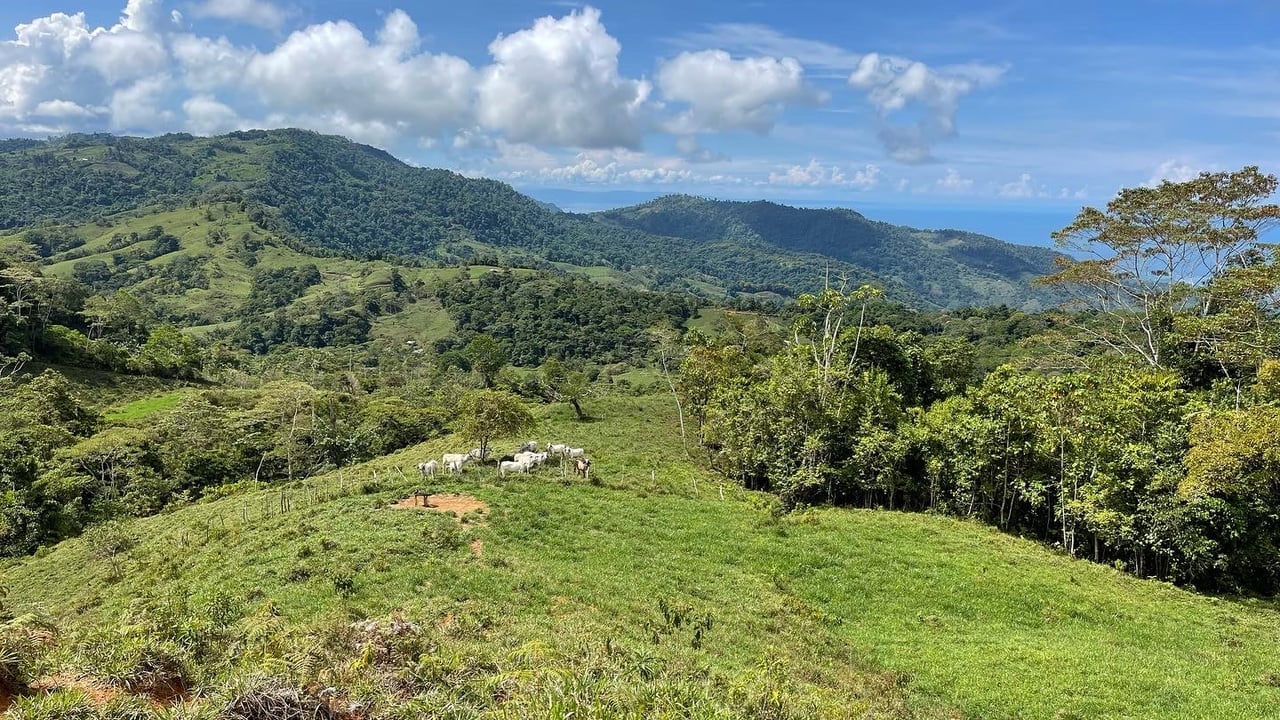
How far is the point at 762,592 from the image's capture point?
18531 millimetres

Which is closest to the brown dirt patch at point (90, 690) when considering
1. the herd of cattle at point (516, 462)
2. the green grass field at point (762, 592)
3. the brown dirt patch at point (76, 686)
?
the brown dirt patch at point (76, 686)

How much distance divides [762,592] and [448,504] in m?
12.2

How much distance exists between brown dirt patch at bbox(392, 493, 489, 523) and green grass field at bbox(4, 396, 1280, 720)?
561mm

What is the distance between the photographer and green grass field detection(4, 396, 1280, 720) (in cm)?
1363

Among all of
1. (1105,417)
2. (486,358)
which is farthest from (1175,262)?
(486,358)

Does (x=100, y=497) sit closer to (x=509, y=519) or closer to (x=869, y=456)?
(x=509, y=519)

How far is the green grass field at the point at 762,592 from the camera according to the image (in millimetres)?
13633

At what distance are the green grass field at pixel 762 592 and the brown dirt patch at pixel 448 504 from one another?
22.1 inches

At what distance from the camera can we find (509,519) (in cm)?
2264

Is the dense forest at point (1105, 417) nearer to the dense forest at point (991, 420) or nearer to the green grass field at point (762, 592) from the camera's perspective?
the dense forest at point (991, 420)

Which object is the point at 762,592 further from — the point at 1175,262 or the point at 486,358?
the point at 486,358

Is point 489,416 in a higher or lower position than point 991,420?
lower

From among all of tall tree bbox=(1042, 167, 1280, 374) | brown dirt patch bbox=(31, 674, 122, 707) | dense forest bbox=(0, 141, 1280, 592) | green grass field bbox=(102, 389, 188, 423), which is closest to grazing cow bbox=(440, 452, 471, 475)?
dense forest bbox=(0, 141, 1280, 592)

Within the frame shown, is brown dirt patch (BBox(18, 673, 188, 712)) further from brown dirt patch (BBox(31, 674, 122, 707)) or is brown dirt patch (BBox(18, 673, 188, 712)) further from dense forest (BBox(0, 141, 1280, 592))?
dense forest (BBox(0, 141, 1280, 592))
